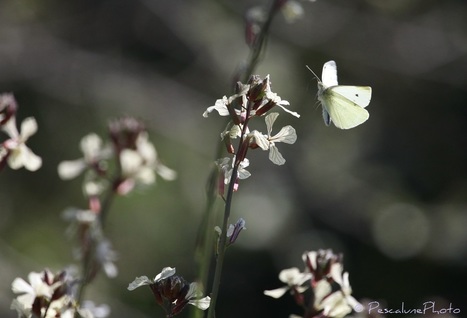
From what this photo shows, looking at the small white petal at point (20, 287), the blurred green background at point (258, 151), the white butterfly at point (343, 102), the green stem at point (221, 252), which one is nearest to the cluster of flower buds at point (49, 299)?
the small white petal at point (20, 287)

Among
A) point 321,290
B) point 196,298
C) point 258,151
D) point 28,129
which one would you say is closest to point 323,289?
point 321,290

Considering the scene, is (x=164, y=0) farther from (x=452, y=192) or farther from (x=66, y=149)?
(x=452, y=192)

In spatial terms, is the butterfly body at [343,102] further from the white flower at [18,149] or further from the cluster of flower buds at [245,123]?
the white flower at [18,149]

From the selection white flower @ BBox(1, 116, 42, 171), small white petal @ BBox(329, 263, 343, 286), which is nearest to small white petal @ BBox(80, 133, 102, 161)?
white flower @ BBox(1, 116, 42, 171)

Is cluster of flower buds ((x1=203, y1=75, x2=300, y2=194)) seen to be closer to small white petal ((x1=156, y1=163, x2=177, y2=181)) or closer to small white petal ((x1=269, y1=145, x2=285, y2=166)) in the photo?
small white petal ((x1=269, y1=145, x2=285, y2=166))

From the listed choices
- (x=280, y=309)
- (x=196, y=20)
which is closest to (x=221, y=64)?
(x=196, y=20)

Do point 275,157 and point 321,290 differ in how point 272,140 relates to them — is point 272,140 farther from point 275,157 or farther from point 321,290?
point 321,290
